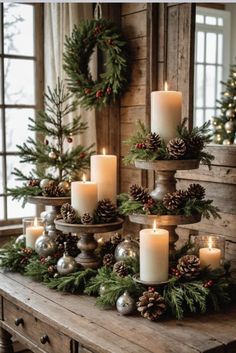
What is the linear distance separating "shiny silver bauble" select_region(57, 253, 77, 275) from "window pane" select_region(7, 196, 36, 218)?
3.11 feet

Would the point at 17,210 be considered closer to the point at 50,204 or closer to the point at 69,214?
the point at 50,204

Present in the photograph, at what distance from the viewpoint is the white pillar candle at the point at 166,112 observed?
1.67 metres

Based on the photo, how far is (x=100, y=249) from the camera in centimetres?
202

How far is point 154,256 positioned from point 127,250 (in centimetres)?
23

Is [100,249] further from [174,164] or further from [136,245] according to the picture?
[174,164]

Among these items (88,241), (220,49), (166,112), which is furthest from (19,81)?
(220,49)

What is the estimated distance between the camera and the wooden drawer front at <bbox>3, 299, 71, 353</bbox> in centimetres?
159

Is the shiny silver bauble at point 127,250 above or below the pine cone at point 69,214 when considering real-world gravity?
below

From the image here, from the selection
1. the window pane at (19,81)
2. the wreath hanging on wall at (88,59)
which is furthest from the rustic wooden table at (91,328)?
the window pane at (19,81)

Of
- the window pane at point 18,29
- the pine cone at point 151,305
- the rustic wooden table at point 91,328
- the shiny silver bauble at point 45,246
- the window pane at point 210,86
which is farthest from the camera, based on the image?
the window pane at point 210,86

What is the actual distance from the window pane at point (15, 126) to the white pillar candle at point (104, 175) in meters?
0.95

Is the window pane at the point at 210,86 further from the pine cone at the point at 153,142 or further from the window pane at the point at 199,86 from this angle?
the pine cone at the point at 153,142

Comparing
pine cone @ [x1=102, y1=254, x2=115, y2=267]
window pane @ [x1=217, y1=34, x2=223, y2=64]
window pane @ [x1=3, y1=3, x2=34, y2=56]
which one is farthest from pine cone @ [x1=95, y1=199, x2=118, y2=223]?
window pane @ [x1=217, y1=34, x2=223, y2=64]

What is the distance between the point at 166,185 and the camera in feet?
5.70
